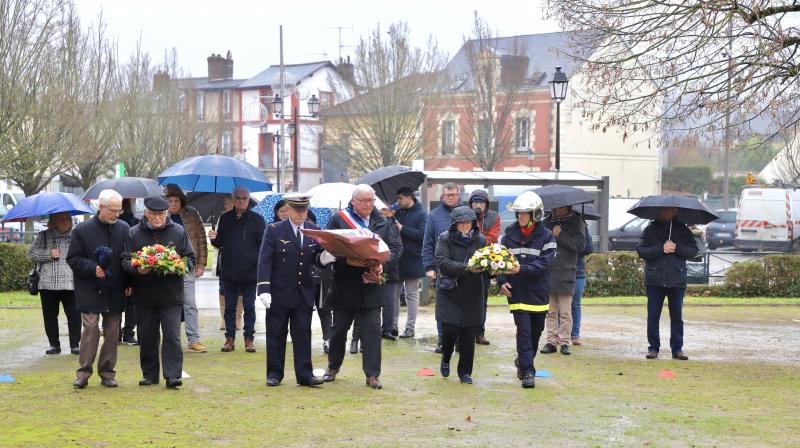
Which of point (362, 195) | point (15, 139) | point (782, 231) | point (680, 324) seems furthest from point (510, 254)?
point (782, 231)

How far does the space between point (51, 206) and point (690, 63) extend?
7615 millimetres

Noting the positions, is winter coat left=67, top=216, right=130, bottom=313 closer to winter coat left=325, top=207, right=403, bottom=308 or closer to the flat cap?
the flat cap

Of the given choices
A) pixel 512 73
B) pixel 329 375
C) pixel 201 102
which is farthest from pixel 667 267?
pixel 201 102

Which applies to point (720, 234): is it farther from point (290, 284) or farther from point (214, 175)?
point (290, 284)

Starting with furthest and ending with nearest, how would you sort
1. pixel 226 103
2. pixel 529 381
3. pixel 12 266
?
pixel 226 103 → pixel 12 266 → pixel 529 381

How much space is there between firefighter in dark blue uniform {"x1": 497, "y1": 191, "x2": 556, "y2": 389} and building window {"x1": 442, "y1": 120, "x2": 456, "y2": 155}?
3851 cm

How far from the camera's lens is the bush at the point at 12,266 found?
21.1 metres

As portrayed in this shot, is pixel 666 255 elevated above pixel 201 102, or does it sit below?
below

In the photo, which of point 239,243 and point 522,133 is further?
point 522,133

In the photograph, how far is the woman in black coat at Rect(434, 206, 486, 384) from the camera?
10.5m

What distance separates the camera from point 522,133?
54.1 metres

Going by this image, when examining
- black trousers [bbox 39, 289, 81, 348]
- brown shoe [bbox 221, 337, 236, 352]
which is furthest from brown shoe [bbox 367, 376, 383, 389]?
black trousers [bbox 39, 289, 81, 348]

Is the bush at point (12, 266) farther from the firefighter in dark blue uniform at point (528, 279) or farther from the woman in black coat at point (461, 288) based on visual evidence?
the firefighter in dark blue uniform at point (528, 279)

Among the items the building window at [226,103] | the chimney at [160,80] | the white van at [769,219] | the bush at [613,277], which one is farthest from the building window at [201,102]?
the bush at [613,277]
